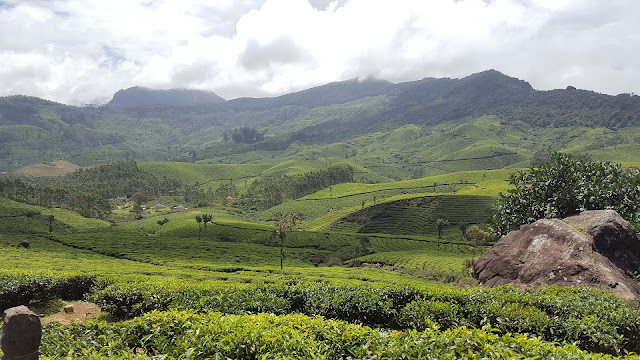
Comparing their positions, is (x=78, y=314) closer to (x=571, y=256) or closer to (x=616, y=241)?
(x=571, y=256)

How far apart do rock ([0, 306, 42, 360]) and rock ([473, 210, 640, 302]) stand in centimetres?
2260

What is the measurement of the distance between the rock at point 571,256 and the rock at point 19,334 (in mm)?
22604

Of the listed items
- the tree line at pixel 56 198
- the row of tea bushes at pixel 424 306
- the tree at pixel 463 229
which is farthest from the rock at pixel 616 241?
the tree line at pixel 56 198

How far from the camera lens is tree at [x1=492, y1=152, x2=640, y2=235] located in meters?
27.7

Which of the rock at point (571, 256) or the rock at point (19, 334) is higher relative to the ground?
the rock at point (19, 334)

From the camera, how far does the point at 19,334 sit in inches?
288

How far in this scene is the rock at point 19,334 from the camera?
729 cm

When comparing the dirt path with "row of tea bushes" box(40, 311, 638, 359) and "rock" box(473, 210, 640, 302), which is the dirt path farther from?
"rock" box(473, 210, 640, 302)

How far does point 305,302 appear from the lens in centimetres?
1633

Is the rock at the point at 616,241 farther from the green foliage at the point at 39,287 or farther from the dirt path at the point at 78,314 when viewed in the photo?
the green foliage at the point at 39,287

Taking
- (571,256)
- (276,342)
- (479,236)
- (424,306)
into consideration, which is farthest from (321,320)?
(479,236)

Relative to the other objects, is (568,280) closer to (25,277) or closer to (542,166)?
(542,166)

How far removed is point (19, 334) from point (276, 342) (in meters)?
5.36

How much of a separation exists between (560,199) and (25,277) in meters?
37.9
